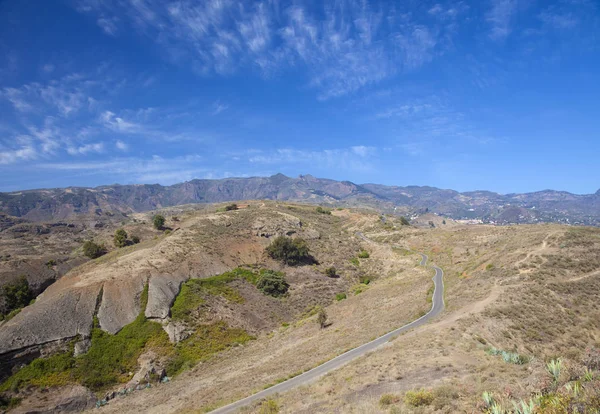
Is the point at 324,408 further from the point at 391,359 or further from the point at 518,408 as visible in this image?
the point at 518,408

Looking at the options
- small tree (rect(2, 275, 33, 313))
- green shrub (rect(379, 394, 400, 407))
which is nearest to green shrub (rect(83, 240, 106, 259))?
small tree (rect(2, 275, 33, 313))

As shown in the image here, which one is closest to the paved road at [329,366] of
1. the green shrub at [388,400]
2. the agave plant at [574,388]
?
the green shrub at [388,400]

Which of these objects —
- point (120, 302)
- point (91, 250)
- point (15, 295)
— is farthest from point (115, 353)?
point (91, 250)

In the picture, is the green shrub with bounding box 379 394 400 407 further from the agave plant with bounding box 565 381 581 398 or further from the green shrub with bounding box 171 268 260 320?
the green shrub with bounding box 171 268 260 320

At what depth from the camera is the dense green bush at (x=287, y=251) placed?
63812 mm

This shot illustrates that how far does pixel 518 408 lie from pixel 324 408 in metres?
9.44

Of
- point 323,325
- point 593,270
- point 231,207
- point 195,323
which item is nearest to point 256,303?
point 195,323

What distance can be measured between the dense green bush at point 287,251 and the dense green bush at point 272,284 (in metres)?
7.61

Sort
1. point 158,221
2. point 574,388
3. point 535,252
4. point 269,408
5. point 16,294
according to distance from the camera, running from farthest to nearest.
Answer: point 158,221, point 16,294, point 535,252, point 269,408, point 574,388

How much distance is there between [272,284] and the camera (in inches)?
2112

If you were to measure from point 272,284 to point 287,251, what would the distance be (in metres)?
11.7

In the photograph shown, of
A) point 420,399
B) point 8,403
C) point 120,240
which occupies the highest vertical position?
point 420,399

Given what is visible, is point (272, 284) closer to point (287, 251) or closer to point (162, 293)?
point (287, 251)

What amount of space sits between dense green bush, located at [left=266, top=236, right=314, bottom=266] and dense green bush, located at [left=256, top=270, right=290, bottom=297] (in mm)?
7612
